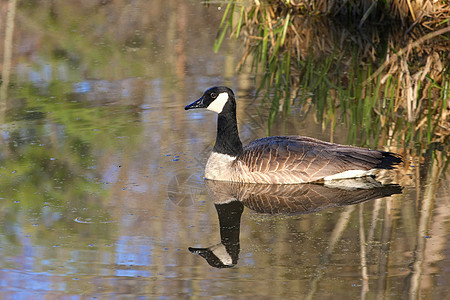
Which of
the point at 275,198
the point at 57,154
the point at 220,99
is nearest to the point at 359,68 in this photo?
the point at 220,99

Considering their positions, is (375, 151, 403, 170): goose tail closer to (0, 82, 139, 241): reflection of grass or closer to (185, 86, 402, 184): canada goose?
(185, 86, 402, 184): canada goose

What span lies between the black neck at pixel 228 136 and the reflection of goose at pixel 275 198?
1.23 feet

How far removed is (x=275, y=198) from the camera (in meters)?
7.25

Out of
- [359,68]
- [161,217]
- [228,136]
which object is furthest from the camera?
[359,68]

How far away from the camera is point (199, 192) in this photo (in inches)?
291

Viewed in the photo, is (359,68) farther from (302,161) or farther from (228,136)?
(302,161)

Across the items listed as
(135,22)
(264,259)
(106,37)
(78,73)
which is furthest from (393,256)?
(135,22)

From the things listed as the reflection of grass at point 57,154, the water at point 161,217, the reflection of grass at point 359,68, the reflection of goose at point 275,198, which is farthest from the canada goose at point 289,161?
the reflection of grass at point 57,154

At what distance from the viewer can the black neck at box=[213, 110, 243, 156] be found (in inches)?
309

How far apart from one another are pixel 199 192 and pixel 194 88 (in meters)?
3.87

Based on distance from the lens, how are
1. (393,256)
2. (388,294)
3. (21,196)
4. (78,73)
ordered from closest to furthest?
(388,294)
(393,256)
(21,196)
(78,73)

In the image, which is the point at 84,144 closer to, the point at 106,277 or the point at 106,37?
the point at 106,277

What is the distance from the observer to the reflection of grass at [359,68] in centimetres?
932

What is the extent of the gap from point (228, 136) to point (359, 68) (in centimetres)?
505
